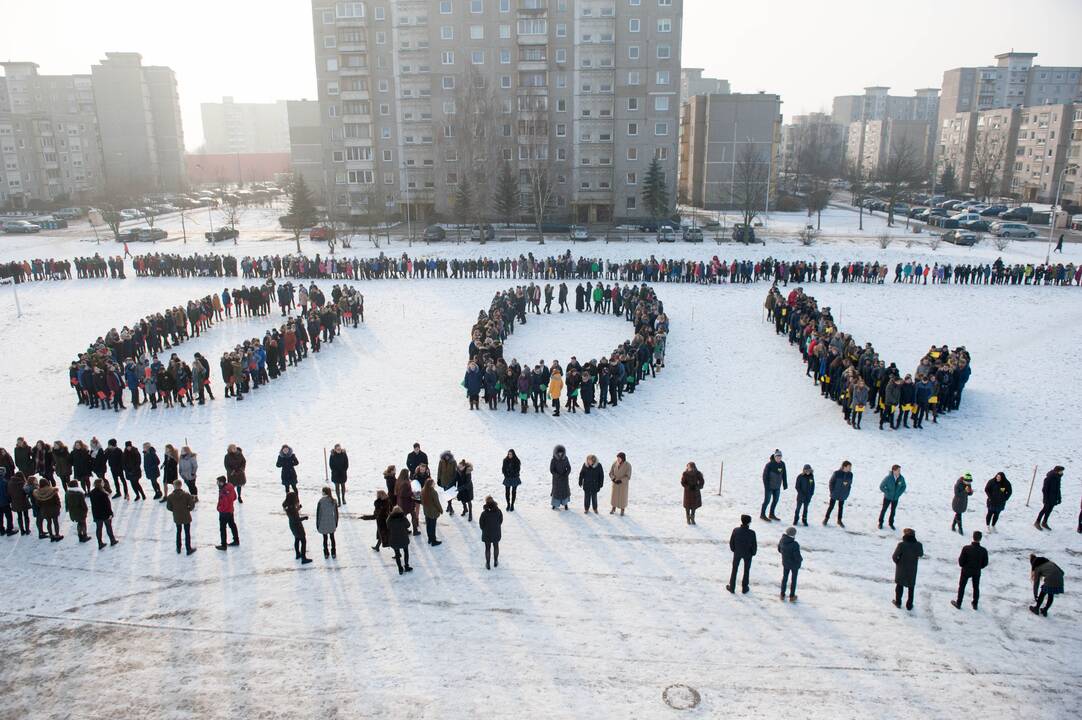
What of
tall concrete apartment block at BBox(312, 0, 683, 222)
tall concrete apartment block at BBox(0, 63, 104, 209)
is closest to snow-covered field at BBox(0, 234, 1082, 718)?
tall concrete apartment block at BBox(312, 0, 683, 222)

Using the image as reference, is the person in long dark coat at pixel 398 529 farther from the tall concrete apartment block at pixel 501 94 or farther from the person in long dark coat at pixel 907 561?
the tall concrete apartment block at pixel 501 94

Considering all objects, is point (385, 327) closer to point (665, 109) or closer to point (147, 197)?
point (665, 109)

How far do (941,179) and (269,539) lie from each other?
88507 mm

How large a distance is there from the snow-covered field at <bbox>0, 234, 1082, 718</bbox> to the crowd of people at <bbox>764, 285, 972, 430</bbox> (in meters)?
0.49

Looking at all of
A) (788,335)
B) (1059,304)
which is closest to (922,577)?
(788,335)

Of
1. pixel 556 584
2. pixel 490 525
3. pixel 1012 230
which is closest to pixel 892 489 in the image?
pixel 556 584

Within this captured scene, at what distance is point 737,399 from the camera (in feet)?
61.0

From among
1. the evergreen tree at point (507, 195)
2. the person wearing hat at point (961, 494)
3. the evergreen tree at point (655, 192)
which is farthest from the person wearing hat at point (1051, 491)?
the evergreen tree at point (655, 192)

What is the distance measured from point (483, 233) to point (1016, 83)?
8477 centimetres

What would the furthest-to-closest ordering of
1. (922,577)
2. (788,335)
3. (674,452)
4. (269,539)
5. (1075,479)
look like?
(788,335) < (674,452) < (1075,479) < (269,539) < (922,577)

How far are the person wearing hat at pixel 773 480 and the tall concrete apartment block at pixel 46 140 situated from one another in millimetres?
72815

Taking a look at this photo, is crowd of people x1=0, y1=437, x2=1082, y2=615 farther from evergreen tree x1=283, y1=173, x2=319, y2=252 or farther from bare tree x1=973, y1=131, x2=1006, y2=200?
bare tree x1=973, y1=131, x2=1006, y2=200

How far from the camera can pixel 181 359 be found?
21672mm

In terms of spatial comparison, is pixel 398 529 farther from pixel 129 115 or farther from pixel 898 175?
pixel 129 115
